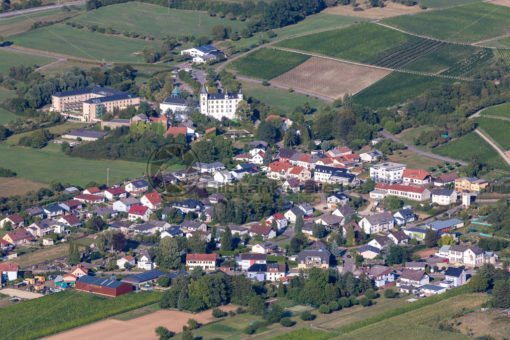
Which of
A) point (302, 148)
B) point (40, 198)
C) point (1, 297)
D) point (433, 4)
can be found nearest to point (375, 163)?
point (302, 148)

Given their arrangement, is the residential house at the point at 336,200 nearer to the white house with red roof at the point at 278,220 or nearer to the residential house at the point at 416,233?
the white house with red roof at the point at 278,220

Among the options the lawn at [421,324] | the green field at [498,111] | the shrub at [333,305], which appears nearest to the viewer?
the lawn at [421,324]

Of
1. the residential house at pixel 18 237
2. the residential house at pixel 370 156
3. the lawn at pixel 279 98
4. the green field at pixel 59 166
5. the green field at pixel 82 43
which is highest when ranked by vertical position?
the green field at pixel 82 43

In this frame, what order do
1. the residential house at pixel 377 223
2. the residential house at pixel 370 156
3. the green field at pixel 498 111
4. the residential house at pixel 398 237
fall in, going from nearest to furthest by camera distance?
1. the residential house at pixel 398 237
2. the residential house at pixel 377 223
3. the residential house at pixel 370 156
4. the green field at pixel 498 111

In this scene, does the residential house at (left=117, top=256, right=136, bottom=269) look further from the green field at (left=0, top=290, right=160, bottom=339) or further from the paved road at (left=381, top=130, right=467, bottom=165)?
the paved road at (left=381, top=130, right=467, bottom=165)

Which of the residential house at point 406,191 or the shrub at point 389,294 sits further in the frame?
the residential house at point 406,191

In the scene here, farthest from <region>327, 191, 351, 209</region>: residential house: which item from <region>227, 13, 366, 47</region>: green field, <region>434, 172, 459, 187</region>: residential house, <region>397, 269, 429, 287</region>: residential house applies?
<region>227, 13, 366, 47</region>: green field

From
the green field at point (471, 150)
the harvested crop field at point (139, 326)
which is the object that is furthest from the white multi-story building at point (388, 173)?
the harvested crop field at point (139, 326)

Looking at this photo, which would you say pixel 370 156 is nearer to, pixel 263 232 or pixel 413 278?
pixel 263 232
